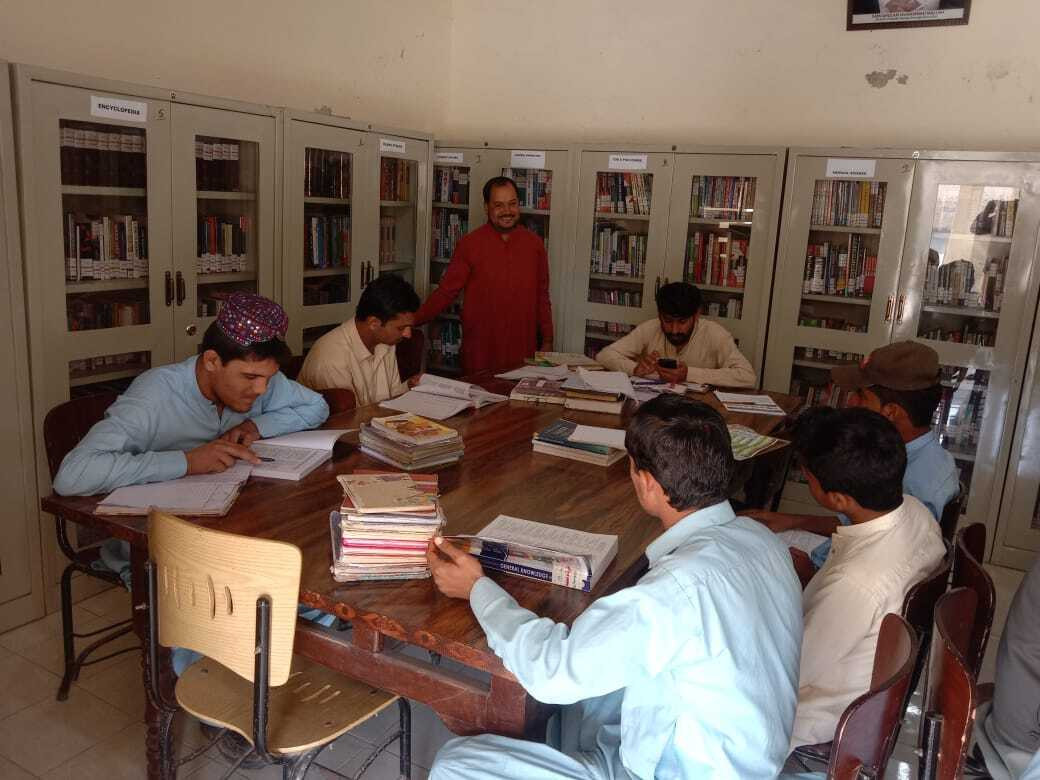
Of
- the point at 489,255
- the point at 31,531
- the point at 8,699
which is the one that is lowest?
the point at 8,699

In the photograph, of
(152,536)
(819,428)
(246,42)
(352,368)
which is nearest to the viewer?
(152,536)

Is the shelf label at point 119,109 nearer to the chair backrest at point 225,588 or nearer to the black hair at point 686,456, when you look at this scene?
the chair backrest at point 225,588

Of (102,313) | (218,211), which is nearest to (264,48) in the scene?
(218,211)

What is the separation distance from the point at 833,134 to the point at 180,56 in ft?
11.0

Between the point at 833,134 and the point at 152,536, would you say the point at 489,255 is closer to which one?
the point at 833,134

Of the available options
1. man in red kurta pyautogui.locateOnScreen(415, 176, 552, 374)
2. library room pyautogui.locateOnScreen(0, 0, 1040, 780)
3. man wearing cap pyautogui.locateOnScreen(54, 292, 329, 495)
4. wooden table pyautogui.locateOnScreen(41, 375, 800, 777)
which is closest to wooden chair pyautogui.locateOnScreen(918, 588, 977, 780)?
library room pyautogui.locateOnScreen(0, 0, 1040, 780)

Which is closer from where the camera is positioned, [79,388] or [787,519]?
[787,519]

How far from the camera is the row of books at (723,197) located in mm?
4688

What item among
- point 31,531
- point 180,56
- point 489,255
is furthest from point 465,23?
point 31,531

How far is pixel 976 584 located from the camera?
1.86m

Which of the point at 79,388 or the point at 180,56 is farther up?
the point at 180,56

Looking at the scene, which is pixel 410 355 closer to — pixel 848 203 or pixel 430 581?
pixel 848 203

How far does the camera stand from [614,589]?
6.32ft

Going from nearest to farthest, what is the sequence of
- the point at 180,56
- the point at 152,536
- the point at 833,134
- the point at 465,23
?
1. the point at 152,536
2. the point at 180,56
3. the point at 833,134
4. the point at 465,23
